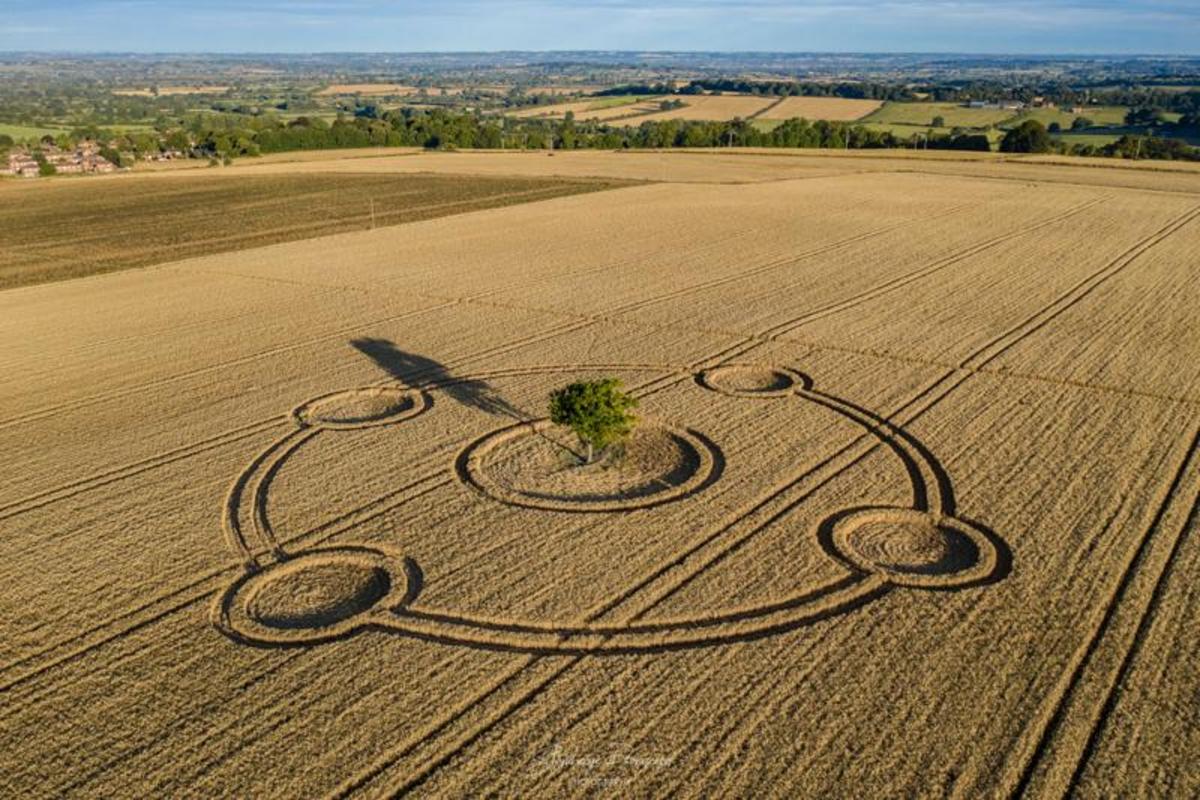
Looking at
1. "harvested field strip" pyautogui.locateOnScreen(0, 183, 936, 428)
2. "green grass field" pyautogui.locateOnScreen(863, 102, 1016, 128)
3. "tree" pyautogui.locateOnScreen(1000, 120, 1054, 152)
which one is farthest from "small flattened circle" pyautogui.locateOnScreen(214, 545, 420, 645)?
"green grass field" pyautogui.locateOnScreen(863, 102, 1016, 128)

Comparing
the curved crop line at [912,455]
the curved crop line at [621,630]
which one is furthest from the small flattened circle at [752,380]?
the curved crop line at [621,630]

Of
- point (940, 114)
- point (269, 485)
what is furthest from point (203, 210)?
point (940, 114)

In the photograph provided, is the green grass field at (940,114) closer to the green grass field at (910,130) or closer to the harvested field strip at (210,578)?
the green grass field at (910,130)

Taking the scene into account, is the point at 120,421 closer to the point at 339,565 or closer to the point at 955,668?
the point at 339,565

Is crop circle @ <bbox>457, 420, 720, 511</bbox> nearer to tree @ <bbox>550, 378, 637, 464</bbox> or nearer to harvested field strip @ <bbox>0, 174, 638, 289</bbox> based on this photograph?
tree @ <bbox>550, 378, 637, 464</bbox>

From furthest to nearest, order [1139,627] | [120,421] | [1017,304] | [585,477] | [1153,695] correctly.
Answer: [1017,304] → [120,421] → [585,477] → [1139,627] → [1153,695]

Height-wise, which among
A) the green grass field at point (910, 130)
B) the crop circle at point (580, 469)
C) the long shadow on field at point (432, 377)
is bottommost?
the crop circle at point (580, 469)

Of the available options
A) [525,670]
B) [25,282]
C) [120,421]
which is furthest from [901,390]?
[25,282]
